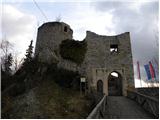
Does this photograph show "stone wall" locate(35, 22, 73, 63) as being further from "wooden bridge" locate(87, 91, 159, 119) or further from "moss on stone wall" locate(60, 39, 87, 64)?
"wooden bridge" locate(87, 91, 159, 119)

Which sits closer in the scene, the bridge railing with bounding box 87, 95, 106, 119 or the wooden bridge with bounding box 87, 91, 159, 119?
the bridge railing with bounding box 87, 95, 106, 119

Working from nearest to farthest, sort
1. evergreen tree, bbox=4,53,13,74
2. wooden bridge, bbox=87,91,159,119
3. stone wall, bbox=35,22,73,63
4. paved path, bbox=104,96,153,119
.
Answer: wooden bridge, bbox=87,91,159,119, paved path, bbox=104,96,153,119, stone wall, bbox=35,22,73,63, evergreen tree, bbox=4,53,13,74

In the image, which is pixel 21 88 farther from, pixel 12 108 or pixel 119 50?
pixel 119 50

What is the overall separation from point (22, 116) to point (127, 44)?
44.6 feet

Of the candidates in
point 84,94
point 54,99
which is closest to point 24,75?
point 54,99

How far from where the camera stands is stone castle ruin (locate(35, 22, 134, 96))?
1466cm

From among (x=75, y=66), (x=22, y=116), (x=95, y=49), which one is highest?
(x=95, y=49)

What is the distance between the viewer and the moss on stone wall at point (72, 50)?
14.7 m

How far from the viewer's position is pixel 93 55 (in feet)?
54.9

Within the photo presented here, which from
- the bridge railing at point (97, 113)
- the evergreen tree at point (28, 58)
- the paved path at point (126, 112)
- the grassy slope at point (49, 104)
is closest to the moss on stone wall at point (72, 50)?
the evergreen tree at point (28, 58)

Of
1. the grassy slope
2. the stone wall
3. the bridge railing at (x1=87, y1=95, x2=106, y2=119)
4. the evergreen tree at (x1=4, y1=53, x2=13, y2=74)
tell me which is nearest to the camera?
the bridge railing at (x1=87, y1=95, x2=106, y2=119)

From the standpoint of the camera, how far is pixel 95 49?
16938 millimetres

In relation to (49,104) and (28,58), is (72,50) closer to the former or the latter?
(28,58)

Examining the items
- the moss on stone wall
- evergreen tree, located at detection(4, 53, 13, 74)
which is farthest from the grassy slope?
evergreen tree, located at detection(4, 53, 13, 74)
